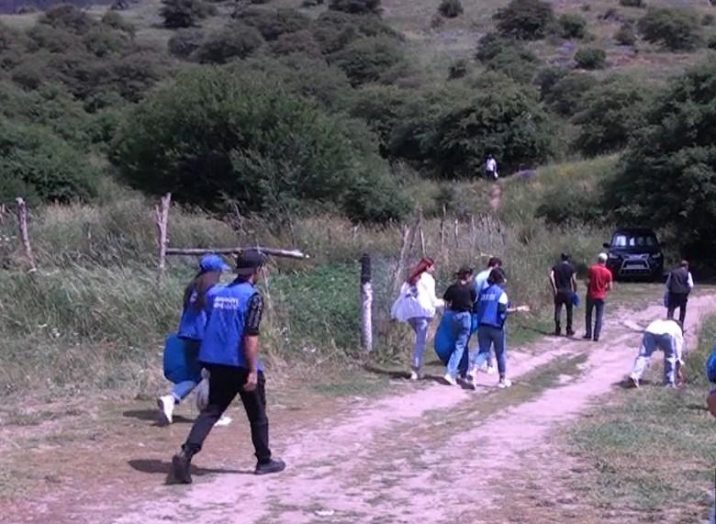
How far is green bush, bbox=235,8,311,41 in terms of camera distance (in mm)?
93688

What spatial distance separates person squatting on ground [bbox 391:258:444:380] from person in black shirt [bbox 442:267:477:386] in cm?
26

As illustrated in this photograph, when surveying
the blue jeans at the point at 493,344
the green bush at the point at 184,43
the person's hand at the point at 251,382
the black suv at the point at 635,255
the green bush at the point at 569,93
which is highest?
the green bush at the point at 184,43

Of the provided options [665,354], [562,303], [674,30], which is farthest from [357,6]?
[665,354]

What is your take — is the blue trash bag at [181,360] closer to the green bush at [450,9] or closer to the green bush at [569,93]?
the green bush at [569,93]

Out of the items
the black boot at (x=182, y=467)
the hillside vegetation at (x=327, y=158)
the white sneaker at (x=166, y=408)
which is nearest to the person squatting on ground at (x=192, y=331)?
the white sneaker at (x=166, y=408)

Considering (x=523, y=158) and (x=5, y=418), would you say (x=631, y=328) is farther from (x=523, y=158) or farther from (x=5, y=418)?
(x=523, y=158)

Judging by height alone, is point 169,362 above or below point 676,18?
below

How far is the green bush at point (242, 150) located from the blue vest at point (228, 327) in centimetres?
2340

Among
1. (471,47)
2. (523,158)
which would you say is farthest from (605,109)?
(471,47)

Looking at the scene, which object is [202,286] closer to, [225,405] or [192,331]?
[192,331]

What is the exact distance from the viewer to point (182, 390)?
10.8 m

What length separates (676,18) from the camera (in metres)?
76.9

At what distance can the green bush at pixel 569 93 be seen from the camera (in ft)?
200

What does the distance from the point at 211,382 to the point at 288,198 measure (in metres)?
23.4
